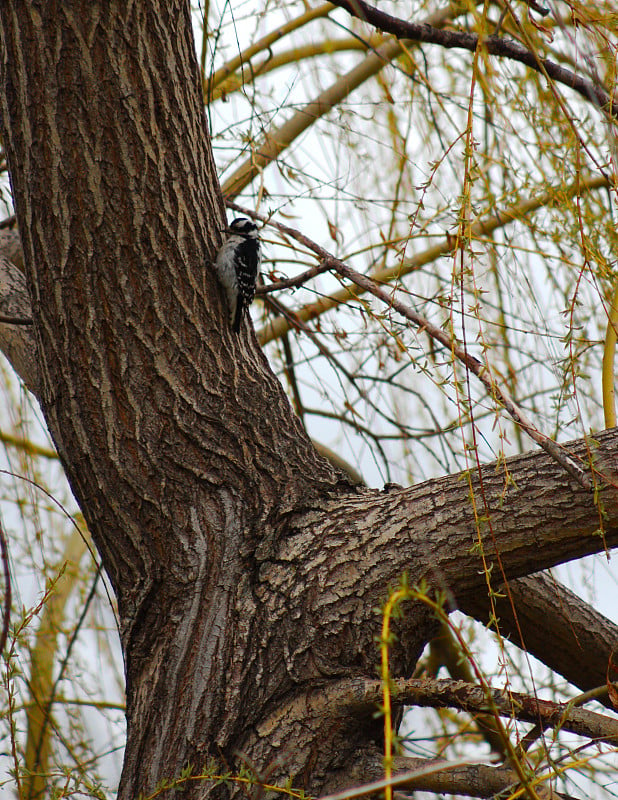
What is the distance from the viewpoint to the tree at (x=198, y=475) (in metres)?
1.88

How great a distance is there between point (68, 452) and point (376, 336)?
1480 millimetres

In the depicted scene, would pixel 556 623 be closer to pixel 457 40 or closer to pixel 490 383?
pixel 490 383

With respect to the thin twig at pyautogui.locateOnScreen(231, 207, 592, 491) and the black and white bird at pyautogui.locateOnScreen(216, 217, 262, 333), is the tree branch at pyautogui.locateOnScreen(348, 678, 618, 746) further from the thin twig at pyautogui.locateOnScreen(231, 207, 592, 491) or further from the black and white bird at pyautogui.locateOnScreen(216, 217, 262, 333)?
the black and white bird at pyautogui.locateOnScreen(216, 217, 262, 333)

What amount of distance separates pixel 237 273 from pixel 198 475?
0.67m

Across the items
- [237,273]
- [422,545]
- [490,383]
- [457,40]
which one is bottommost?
[422,545]

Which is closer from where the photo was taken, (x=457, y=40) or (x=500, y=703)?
(x=500, y=703)

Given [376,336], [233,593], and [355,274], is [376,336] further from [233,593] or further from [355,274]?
[233,593]

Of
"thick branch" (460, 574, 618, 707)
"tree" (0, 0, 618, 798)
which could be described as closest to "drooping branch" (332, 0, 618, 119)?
"tree" (0, 0, 618, 798)

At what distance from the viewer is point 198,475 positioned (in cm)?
210

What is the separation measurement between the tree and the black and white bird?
52mm

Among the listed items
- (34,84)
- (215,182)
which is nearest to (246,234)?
(215,182)

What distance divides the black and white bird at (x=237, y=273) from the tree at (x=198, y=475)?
2.1 inches

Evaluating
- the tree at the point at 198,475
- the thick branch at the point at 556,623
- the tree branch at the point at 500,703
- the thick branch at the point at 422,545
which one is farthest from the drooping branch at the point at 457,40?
the tree branch at the point at 500,703

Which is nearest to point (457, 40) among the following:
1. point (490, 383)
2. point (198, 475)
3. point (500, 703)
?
point (490, 383)
